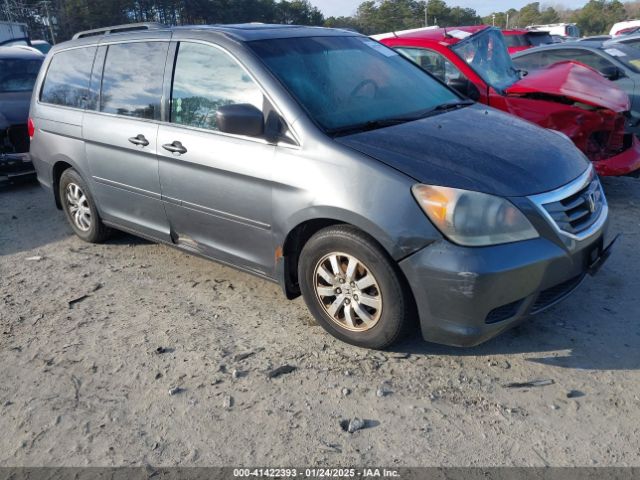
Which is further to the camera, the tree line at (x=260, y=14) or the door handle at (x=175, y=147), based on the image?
the tree line at (x=260, y=14)

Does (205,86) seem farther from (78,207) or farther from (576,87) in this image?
(576,87)

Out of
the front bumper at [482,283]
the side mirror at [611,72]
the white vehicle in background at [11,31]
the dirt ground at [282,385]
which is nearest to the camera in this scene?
the dirt ground at [282,385]

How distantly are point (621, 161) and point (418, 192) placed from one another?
3.42 metres

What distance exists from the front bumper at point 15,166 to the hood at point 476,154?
18.6 feet

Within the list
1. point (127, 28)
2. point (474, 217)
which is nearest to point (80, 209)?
point (127, 28)

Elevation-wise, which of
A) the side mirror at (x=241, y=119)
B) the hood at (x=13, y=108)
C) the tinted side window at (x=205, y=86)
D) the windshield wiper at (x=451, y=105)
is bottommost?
the hood at (x=13, y=108)

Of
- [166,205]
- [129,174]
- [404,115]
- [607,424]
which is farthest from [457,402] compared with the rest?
[129,174]

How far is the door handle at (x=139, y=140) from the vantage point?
4.11 m

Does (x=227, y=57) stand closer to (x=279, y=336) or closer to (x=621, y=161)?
(x=279, y=336)

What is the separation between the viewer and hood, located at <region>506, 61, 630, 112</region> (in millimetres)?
5348

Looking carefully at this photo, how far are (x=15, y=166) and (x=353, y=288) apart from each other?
5.86 m

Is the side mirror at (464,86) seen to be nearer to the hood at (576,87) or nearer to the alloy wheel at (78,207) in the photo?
the hood at (576,87)

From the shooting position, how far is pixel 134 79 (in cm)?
434

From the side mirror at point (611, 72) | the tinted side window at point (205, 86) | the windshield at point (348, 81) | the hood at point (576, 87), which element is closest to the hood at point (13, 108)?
the tinted side window at point (205, 86)
